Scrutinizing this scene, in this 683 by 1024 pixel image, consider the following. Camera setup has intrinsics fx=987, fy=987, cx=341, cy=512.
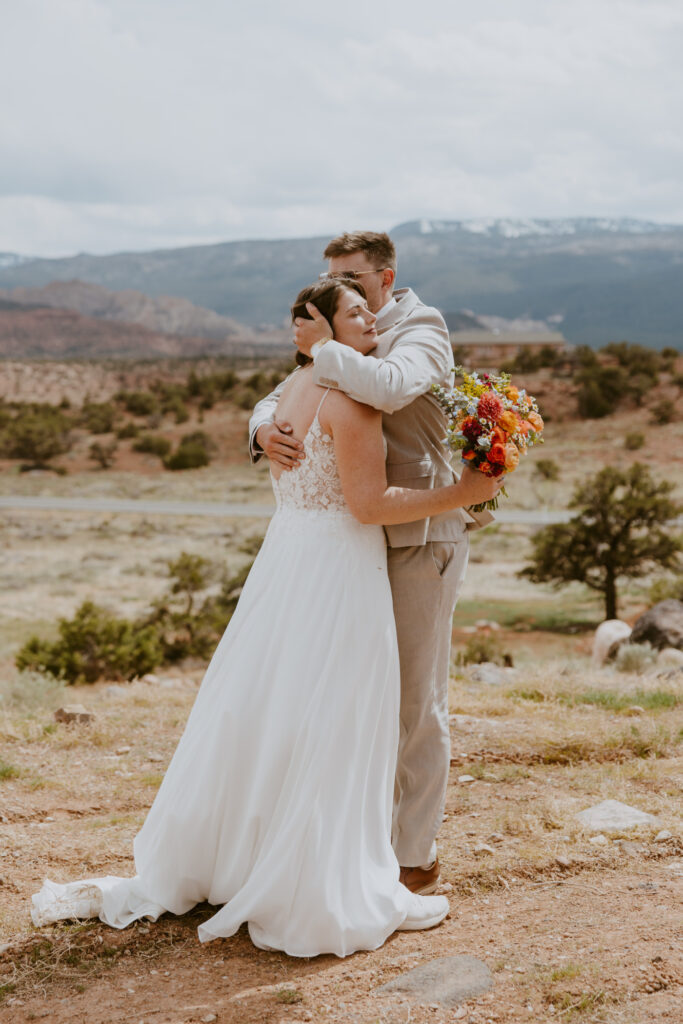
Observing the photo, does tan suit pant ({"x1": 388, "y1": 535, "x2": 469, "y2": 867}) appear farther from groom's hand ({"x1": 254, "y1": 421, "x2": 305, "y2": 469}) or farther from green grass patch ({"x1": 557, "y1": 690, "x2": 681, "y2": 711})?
green grass patch ({"x1": 557, "y1": 690, "x2": 681, "y2": 711})

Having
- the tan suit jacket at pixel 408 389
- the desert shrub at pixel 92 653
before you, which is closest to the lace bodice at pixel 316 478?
the tan suit jacket at pixel 408 389

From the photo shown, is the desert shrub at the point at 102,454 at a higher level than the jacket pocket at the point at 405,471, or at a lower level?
lower

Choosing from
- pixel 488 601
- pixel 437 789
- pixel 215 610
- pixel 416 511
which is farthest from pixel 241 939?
pixel 488 601

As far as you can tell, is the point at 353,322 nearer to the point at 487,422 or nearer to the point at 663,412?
the point at 487,422

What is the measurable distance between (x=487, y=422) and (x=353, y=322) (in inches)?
22.5

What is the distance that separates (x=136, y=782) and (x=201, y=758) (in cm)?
189

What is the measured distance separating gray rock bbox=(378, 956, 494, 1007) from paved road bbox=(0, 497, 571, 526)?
938 inches

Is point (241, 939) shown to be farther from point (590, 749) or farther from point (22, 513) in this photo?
point (22, 513)

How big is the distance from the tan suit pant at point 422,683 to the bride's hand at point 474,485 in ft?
0.99

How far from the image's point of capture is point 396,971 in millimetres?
3219

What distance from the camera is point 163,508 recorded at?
30953 millimetres

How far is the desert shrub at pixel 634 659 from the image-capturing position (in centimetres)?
955

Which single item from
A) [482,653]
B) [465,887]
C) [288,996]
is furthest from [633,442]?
[288,996]

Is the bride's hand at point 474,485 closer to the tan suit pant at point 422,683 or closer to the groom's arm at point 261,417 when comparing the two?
the tan suit pant at point 422,683
